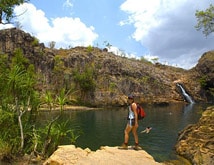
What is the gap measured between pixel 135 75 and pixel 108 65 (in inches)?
394

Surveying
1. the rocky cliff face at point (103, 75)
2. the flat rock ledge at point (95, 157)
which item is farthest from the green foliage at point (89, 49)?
the flat rock ledge at point (95, 157)

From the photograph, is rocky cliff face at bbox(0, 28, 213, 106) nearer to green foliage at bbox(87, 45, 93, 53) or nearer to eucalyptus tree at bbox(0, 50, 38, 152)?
green foliage at bbox(87, 45, 93, 53)

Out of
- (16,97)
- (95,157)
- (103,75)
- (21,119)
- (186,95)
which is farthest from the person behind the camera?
(186,95)

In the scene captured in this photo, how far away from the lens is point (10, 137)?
13023 mm

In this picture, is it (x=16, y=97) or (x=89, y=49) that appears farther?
(x=89, y=49)

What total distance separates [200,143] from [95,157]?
12.5 m

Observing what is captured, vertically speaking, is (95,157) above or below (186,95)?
below

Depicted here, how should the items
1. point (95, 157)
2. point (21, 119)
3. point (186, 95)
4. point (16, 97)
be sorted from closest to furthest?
point (95, 157) < point (16, 97) < point (21, 119) < point (186, 95)

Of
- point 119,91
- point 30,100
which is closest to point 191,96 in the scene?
point 119,91

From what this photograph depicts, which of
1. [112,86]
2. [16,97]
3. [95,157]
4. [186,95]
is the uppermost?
[112,86]

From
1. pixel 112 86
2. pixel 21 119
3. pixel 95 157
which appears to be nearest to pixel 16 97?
pixel 21 119

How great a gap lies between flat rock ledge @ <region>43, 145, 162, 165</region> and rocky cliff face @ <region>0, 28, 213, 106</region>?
66614 mm

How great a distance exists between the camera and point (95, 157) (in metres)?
11.4

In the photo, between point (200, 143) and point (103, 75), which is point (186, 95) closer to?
point (103, 75)
